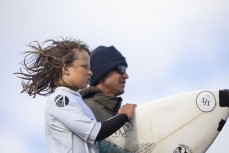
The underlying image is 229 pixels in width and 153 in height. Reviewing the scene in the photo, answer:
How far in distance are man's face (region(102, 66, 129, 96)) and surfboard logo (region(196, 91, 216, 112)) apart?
83 cm

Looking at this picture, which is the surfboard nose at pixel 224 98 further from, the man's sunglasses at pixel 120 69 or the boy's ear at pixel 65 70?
the boy's ear at pixel 65 70

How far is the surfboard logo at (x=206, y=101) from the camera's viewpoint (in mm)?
4926

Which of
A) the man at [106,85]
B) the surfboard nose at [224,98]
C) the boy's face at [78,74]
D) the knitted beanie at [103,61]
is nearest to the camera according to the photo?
the boy's face at [78,74]

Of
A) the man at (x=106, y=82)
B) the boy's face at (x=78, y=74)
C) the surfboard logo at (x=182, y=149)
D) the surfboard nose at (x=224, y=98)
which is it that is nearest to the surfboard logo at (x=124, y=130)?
the man at (x=106, y=82)

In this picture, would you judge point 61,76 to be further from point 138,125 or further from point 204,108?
point 204,108

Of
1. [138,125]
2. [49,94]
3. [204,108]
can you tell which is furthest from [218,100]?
[49,94]

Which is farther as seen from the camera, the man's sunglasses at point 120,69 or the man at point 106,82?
the man's sunglasses at point 120,69

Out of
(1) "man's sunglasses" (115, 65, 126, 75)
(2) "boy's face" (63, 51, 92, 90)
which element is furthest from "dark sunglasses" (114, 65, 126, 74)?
(2) "boy's face" (63, 51, 92, 90)

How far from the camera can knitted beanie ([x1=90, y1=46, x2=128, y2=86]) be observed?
475 centimetres

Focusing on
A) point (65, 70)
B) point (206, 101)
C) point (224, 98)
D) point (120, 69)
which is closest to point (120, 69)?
point (120, 69)

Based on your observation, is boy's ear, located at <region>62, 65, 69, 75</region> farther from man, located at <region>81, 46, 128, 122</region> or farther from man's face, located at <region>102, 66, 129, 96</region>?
A: man's face, located at <region>102, 66, 129, 96</region>

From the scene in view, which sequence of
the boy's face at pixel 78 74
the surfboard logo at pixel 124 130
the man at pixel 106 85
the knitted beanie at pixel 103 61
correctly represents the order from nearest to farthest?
the boy's face at pixel 78 74 → the man at pixel 106 85 → the surfboard logo at pixel 124 130 → the knitted beanie at pixel 103 61

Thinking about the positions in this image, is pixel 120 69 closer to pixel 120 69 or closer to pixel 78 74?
pixel 120 69

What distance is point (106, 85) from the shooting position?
4.68m
